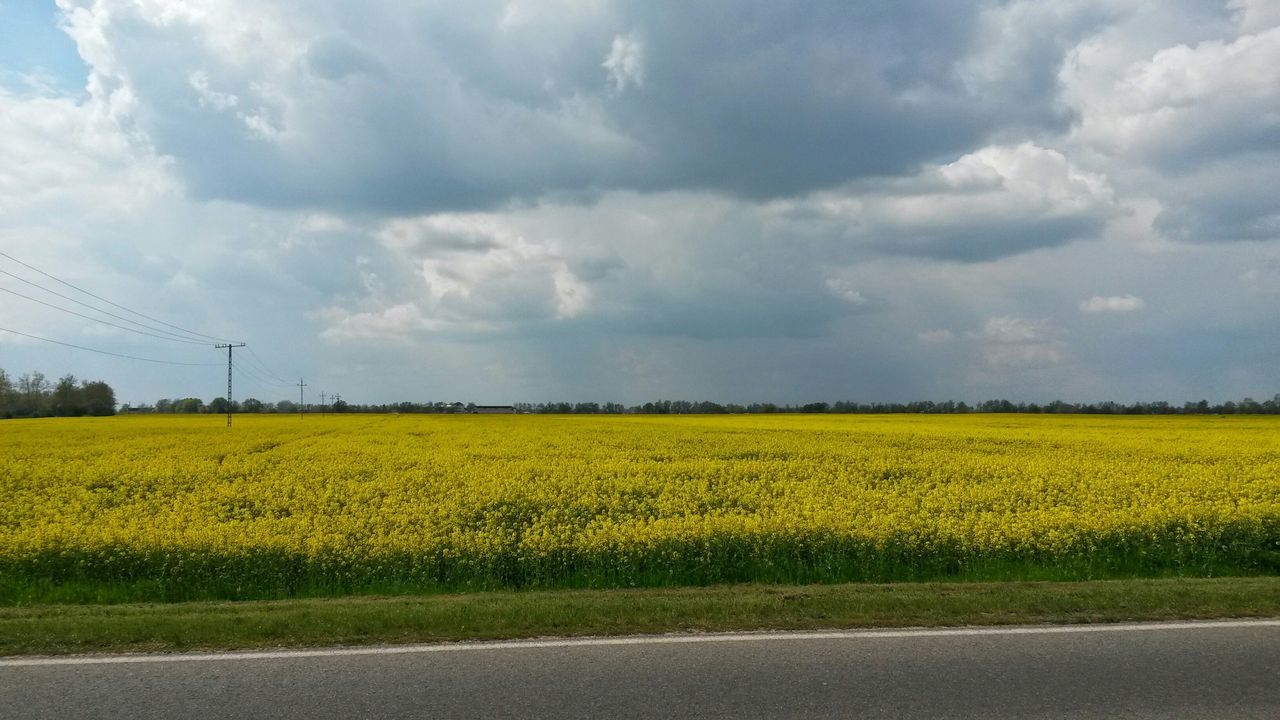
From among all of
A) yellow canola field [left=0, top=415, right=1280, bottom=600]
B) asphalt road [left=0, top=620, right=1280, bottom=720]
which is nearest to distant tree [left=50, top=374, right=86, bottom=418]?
yellow canola field [left=0, top=415, right=1280, bottom=600]

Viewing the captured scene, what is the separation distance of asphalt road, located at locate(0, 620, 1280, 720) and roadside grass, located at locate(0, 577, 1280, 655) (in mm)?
405

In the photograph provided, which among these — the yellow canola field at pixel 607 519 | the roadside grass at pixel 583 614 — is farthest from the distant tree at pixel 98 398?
the roadside grass at pixel 583 614

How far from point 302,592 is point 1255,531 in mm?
15987

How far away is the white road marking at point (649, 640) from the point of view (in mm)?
6625

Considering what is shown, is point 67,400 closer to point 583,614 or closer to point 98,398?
point 98,398

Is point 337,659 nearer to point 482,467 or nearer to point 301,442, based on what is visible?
point 482,467

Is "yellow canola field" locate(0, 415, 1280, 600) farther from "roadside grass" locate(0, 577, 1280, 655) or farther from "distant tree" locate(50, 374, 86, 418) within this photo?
"distant tree" locate(50, 374, 86, 418)

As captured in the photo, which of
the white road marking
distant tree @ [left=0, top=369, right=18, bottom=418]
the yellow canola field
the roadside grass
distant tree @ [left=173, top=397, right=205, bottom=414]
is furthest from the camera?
distant tree @ [left=173, top=397, right=205, bottom=414]

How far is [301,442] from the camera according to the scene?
110 feet

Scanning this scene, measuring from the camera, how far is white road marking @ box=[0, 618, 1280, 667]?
21.7ft

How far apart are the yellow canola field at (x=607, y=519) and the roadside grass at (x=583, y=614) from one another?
2674 mm

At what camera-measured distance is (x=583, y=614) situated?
7938 millimetres

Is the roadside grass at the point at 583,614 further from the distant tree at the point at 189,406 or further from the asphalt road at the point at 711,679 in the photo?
the distant tree at the point at 189,406

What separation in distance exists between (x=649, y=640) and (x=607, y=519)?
7.81 metres
